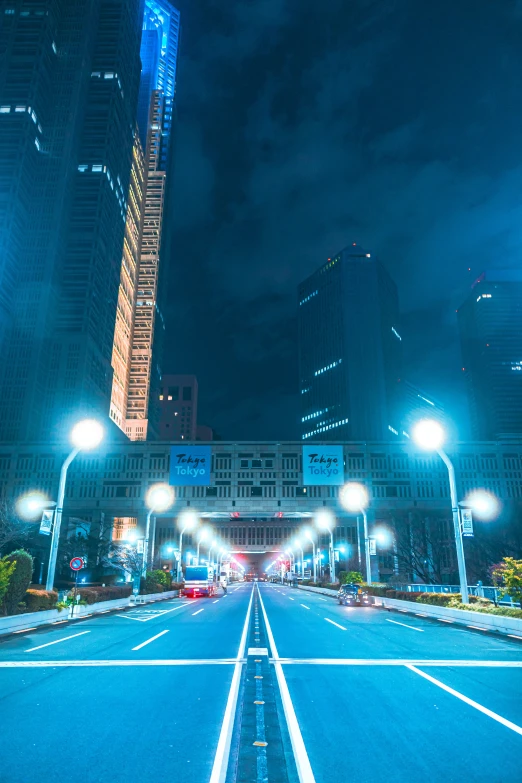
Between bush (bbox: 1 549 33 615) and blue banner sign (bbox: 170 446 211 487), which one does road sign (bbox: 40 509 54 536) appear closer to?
bush (bbox: 1 549 33 615)

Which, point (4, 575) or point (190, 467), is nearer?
point (4, 575)

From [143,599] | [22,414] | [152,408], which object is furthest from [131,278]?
[143,599]

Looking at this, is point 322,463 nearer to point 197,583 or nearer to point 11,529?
point 197,583

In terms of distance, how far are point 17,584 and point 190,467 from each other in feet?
133

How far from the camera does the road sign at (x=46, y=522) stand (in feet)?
79.8

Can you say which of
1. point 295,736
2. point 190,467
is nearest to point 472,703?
point 295,736

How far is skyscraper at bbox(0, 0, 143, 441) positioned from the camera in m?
124

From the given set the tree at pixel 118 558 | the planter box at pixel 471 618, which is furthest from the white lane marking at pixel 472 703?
the tree at pixel 118 558

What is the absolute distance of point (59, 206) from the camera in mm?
137250

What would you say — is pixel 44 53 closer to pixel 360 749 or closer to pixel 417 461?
pixel 417 461

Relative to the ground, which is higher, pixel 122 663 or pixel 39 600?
pixel 39 600

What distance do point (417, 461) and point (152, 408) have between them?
12832 cm

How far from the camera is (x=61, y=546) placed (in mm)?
65625

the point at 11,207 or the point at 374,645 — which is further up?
the point at 11,207
